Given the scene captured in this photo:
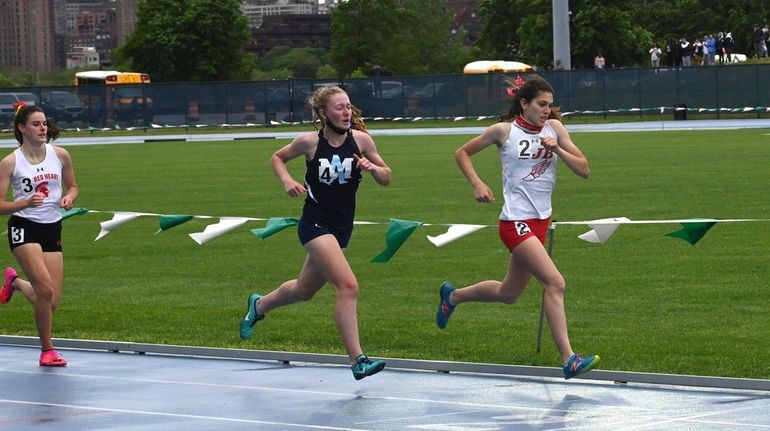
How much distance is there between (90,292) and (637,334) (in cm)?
629

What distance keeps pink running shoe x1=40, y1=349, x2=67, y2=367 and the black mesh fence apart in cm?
5035

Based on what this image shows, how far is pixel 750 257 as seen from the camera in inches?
688

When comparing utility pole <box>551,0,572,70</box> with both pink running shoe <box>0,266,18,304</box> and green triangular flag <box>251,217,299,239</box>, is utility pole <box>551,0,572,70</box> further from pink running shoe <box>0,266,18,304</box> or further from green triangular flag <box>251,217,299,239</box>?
pink running shoe <box>0,266,18,304</box>

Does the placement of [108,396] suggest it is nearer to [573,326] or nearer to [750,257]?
[573,326]

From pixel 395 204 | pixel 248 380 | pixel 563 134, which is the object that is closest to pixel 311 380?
pixel 248 380

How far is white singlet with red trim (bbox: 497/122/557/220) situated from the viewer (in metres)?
10.5

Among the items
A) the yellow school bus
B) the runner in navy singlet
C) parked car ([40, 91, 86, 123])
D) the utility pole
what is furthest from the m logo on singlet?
the utility pole

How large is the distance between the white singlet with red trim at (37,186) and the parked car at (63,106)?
53.6 metres

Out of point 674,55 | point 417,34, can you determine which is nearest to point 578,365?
point 674,55

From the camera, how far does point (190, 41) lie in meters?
124

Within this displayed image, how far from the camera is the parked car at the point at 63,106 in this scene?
64438 millimetres

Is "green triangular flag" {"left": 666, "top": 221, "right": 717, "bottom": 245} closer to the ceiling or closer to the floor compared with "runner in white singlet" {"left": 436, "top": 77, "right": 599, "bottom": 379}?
closer to the floor

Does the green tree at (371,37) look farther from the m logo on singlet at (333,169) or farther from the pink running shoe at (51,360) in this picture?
the m logo on singlet at (333,169)

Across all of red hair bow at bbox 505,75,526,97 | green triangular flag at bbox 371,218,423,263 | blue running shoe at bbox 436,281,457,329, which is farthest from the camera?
green triangular flag at bbox 371,218,423,263
